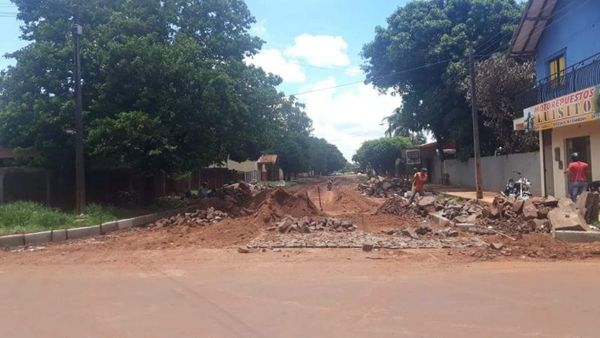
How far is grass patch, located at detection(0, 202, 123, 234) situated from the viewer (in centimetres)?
1520

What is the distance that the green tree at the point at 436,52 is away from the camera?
34312 millimetres

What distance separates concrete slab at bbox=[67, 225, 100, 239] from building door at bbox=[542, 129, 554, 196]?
667 inches

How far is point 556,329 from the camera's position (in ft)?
19.1

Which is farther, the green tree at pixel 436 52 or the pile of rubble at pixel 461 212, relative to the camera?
the green tree at pixel 436 52

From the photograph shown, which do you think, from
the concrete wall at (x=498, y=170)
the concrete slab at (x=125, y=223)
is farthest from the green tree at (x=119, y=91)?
the concrete wall at (x=498, y=170)

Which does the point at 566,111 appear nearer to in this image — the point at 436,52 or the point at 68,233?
the point at 68,233

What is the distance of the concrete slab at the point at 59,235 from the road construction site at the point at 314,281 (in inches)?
27.4

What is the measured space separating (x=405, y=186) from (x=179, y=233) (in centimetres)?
2202

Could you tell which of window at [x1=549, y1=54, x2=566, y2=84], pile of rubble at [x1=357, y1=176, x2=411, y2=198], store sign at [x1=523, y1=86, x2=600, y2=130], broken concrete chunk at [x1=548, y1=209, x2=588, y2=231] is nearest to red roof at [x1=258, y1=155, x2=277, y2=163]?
pile of rubble at [x1=357, y1=176, x2=411, y2=198]

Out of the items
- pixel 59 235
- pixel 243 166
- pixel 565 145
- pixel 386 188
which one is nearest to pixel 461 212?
pixel 565 145

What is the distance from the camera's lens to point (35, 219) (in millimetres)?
15719

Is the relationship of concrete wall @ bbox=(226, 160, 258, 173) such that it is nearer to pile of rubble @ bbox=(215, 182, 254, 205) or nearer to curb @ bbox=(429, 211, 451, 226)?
pile of rubble @ bbox=(215, 182, 254, 205)

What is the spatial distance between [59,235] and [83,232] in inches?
31.7

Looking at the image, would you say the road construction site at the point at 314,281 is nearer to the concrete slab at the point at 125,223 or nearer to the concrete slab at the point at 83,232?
the concrete slab at the point at 83,232
